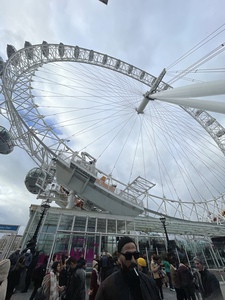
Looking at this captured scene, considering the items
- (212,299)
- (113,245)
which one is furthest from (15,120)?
(212,299)

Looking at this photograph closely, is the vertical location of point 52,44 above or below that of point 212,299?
above

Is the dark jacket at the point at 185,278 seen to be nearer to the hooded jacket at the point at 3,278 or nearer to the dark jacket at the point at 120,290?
the dark jacket at the point at 120,290

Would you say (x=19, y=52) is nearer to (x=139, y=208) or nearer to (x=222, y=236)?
(x=139, y=208)

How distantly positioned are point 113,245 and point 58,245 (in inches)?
169

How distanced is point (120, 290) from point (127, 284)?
10 centimetres

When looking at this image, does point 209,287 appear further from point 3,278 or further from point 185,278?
point 3,278

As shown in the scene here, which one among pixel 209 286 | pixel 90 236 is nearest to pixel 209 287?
pixel 209 286

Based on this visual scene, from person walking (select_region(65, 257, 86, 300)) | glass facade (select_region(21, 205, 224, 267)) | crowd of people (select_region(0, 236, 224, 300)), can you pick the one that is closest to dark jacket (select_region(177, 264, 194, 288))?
crowd of people (select_region(0, 236, 224, 300))

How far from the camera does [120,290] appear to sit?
1528 mm

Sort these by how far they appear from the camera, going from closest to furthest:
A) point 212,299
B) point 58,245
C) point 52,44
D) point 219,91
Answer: point 212,299 < point 219,91 < point 58,245 < point 52,44

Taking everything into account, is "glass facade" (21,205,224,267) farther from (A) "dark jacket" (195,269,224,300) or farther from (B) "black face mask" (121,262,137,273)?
(B) "black face mask" (121,262,137,273)

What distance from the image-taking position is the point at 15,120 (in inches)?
677

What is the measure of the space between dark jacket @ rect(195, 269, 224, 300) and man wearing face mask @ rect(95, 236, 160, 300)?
4.32 meters

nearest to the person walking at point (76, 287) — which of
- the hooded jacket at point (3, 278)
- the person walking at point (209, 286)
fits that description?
the hooded jacket at point (3, 278)
